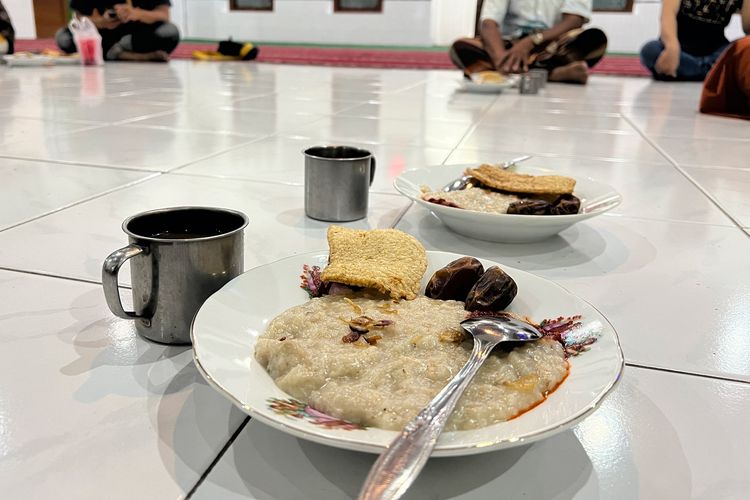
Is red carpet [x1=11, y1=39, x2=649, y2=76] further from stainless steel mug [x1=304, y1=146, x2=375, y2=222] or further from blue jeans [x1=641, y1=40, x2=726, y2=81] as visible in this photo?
stainless steel mug [x1=304, y1=146, x2=375, y2=222]

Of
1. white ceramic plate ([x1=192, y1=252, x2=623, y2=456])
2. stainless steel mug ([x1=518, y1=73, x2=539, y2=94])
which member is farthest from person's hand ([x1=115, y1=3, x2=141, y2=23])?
white ceramic plate ([x1=192, y1=252, x2=623, y2=456])

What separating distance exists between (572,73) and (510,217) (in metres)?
4.20

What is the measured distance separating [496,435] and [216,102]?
296cm

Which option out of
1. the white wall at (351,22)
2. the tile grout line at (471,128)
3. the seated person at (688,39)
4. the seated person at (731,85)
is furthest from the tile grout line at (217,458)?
the white wall at (351,22)

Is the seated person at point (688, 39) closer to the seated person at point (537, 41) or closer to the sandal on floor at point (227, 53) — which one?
the seated person at point (537, 41)

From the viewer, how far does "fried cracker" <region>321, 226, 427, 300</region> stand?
75 centimetres

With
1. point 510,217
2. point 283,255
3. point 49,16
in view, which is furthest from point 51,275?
point 49,16

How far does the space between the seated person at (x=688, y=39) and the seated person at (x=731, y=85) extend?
6.39 ft

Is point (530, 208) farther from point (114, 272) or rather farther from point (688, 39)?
point (688, 39)

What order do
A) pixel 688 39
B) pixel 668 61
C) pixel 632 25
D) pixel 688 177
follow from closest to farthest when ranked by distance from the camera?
pixel 688 177 < pixel 668 61 < pixel 688 39 < pixel 632 25

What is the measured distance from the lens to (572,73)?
481 centimetres

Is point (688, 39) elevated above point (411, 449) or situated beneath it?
elevated above

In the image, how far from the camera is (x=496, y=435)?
1.59ft

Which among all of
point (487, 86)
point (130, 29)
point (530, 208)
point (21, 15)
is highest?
point (21, 15)
